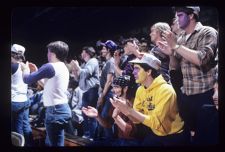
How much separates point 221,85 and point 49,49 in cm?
129

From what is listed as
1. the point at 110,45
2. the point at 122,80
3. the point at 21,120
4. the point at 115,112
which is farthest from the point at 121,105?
the point at 21,120

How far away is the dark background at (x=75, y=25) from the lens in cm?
357

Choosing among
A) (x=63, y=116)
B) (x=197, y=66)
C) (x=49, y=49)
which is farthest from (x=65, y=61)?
(x=197, y=66)

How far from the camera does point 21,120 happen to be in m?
3.61

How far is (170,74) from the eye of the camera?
3.54m

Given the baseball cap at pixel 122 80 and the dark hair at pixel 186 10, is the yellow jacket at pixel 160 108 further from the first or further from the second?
the dark hair at pixel 186 10

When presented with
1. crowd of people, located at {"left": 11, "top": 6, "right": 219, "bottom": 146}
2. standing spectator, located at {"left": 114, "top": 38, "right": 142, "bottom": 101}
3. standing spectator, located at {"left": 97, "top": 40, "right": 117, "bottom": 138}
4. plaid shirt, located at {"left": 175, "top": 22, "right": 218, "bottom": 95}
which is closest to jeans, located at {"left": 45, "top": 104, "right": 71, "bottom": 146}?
crowd of people, located at {"left": 11, "top": 6, "right": 219, "bottom": 146}

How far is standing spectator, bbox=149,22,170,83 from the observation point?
3533 millimetres

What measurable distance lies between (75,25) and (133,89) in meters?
0.64

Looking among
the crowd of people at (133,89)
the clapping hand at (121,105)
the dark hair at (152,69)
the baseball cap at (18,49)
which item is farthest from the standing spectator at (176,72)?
the baseball cap at (18,49)

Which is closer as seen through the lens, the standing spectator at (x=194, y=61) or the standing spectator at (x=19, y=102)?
the standing spectator at (x=194, y=61)

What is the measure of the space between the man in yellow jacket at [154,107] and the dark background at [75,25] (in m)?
0.26

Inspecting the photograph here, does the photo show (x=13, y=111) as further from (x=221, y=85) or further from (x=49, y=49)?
(x=221, y=85)

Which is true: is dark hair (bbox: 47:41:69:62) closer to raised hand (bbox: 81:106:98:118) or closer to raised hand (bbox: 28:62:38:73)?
raised hand (bbox: 28:62:38:73)
